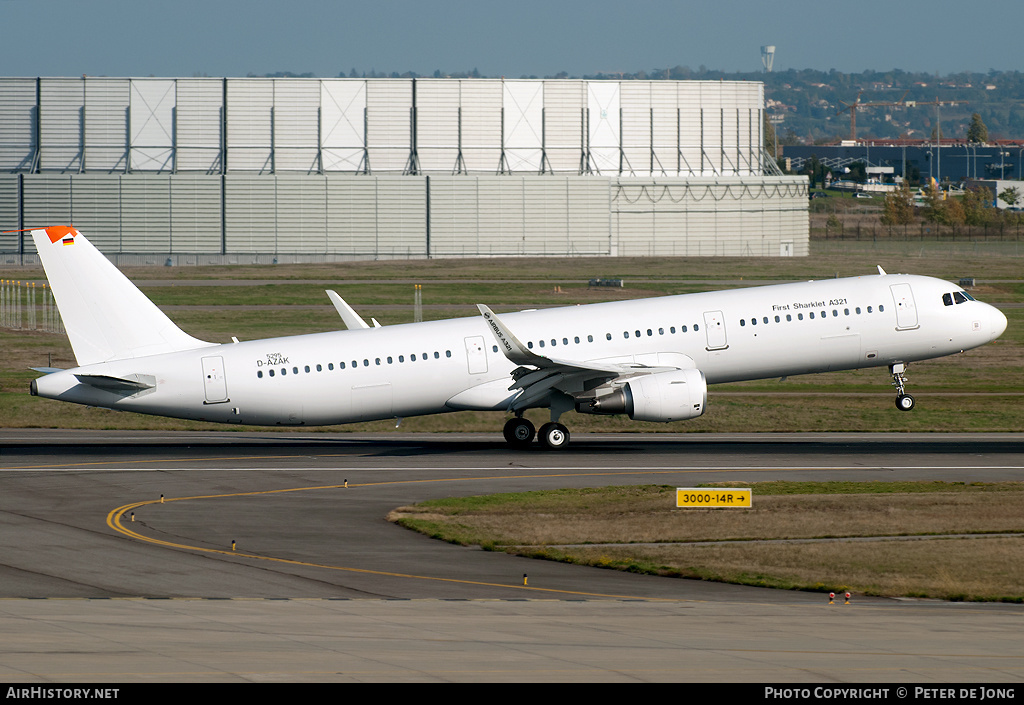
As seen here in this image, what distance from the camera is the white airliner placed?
40094mm

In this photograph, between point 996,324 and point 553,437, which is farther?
point 996,324

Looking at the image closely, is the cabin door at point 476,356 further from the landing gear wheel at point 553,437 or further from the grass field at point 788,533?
the grass field at point 788,533

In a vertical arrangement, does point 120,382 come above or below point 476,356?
below

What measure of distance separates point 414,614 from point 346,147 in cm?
13215

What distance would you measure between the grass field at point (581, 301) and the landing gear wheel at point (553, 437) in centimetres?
610

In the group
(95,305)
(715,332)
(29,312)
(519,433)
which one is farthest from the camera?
(29,312)

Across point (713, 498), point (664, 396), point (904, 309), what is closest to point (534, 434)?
point (664, 396)

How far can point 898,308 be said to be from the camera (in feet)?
144

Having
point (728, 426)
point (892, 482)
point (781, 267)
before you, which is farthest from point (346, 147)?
point (892, 482)

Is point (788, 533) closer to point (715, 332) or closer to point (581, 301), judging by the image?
point (715, 332)

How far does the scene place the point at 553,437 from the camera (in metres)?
43.1

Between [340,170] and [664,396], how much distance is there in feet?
376

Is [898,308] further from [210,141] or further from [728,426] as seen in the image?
[210,141]

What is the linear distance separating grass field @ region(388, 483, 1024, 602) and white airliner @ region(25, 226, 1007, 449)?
287 inches
